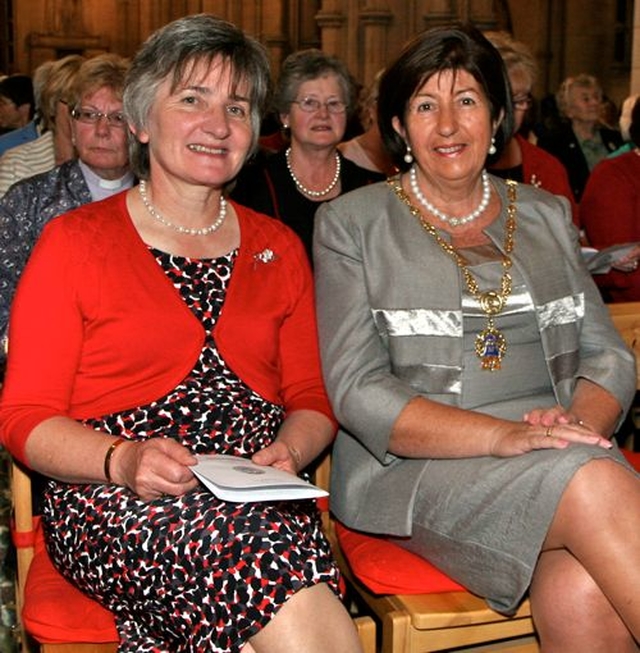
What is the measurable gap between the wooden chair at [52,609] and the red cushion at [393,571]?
99 mm

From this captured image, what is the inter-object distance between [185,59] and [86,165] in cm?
122

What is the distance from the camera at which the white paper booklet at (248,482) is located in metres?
2.29

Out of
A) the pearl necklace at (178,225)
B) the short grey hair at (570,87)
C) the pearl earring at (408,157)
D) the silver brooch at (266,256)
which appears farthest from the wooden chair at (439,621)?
the short grey hair at (570,87)

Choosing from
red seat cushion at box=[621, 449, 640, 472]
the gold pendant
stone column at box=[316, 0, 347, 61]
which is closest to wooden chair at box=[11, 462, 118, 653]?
the gold pendant

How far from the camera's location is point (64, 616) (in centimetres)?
263

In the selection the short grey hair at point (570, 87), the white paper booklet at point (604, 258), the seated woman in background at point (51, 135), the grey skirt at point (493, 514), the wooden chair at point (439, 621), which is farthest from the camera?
the short grey hair at point (570, 87)

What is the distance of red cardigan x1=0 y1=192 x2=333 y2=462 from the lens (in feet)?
8.79

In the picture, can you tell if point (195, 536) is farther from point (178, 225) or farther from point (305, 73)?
point (305, 73)

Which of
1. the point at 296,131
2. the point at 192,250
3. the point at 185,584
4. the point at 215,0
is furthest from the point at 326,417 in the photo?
the point at 215,0

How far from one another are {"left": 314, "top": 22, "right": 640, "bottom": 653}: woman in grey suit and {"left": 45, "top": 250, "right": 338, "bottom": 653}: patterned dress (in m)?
0.27

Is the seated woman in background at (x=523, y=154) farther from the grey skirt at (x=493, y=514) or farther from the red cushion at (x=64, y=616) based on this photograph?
the red cushion at (x=64, y=616)

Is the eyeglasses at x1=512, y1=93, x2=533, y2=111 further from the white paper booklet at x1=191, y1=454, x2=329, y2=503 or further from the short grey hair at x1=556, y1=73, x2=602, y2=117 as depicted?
the short grey hair at x1=556, y1=73, x2=602, y2=117

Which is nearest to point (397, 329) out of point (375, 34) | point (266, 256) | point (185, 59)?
point (266, 256)

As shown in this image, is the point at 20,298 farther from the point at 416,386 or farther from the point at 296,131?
the point at 296,131
